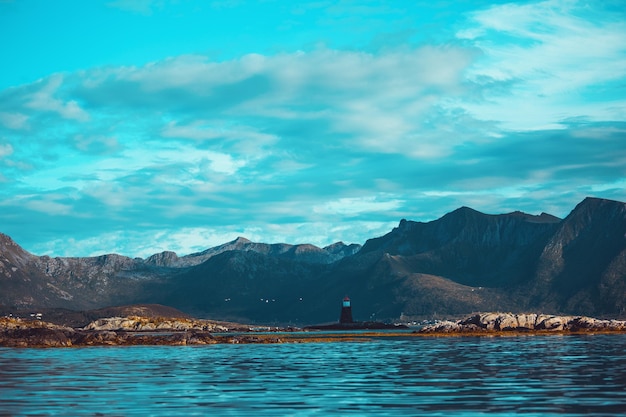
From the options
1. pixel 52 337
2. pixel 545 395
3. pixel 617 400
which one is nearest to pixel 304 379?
pixel 545 395

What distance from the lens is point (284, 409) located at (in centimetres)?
4538

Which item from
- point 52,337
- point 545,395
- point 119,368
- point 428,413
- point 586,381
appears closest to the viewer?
point 428,413

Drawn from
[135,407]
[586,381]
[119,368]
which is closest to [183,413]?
[135,407]

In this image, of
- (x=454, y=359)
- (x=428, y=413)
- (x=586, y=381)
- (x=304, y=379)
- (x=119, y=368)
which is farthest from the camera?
(x=454, y=359)

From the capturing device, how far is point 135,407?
46594mm

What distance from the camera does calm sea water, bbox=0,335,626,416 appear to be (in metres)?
44.9

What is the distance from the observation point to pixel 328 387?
5838 centimetres

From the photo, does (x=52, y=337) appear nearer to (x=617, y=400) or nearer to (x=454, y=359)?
(x=454, y=359)

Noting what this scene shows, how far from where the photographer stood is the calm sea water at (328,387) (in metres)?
44.9

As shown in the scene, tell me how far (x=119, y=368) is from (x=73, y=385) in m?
20.2

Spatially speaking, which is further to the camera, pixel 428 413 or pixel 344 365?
pixel 344 365

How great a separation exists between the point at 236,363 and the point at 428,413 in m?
51.8

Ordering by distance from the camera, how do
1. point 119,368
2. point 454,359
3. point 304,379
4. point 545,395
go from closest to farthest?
1. point 545,395
2. point 304,379
3. point 119,368
4. point 454,359

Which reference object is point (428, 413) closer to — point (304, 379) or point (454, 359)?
point (304, 379)
